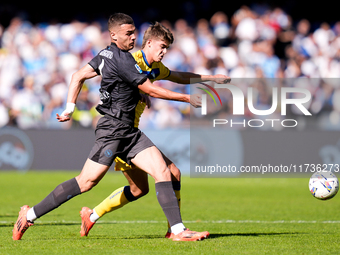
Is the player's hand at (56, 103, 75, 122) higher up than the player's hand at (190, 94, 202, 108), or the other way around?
the player's hand at (190, 94, 202, 108)

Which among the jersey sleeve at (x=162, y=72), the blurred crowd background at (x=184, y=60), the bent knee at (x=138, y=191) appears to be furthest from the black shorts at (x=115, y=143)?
the blurred crowd background at (x=184, y=60)

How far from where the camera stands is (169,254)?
4.92 meters

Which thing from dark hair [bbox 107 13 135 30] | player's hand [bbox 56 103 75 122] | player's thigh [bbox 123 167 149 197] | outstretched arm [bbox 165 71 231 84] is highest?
dark hair [bbox 107 13 135 30]

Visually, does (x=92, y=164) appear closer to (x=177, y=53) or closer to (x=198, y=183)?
(x=198, y=183)

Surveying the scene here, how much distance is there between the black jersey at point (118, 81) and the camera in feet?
18.4

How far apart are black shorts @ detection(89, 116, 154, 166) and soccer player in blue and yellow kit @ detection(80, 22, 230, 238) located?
0.63ft

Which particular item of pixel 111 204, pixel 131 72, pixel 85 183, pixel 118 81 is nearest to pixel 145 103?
pixel 118 81

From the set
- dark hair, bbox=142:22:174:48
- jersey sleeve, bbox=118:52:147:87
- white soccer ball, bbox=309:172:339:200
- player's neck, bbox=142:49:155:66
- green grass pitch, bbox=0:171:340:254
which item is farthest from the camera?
white soccer ball, bbox=309:172:339:200

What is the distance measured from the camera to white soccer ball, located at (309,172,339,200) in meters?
6.74

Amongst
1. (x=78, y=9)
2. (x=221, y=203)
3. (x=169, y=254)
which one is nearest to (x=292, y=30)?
(x=78, y=9)

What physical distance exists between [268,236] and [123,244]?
5.90 ft

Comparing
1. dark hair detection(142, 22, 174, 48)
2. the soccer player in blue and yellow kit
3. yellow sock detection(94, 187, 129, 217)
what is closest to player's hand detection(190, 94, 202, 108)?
the soccer player in blue and yellow kit

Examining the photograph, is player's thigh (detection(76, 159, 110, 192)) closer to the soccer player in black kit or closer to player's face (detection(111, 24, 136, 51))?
the soccer player in black kit

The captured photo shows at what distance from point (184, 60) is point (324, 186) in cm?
1165
